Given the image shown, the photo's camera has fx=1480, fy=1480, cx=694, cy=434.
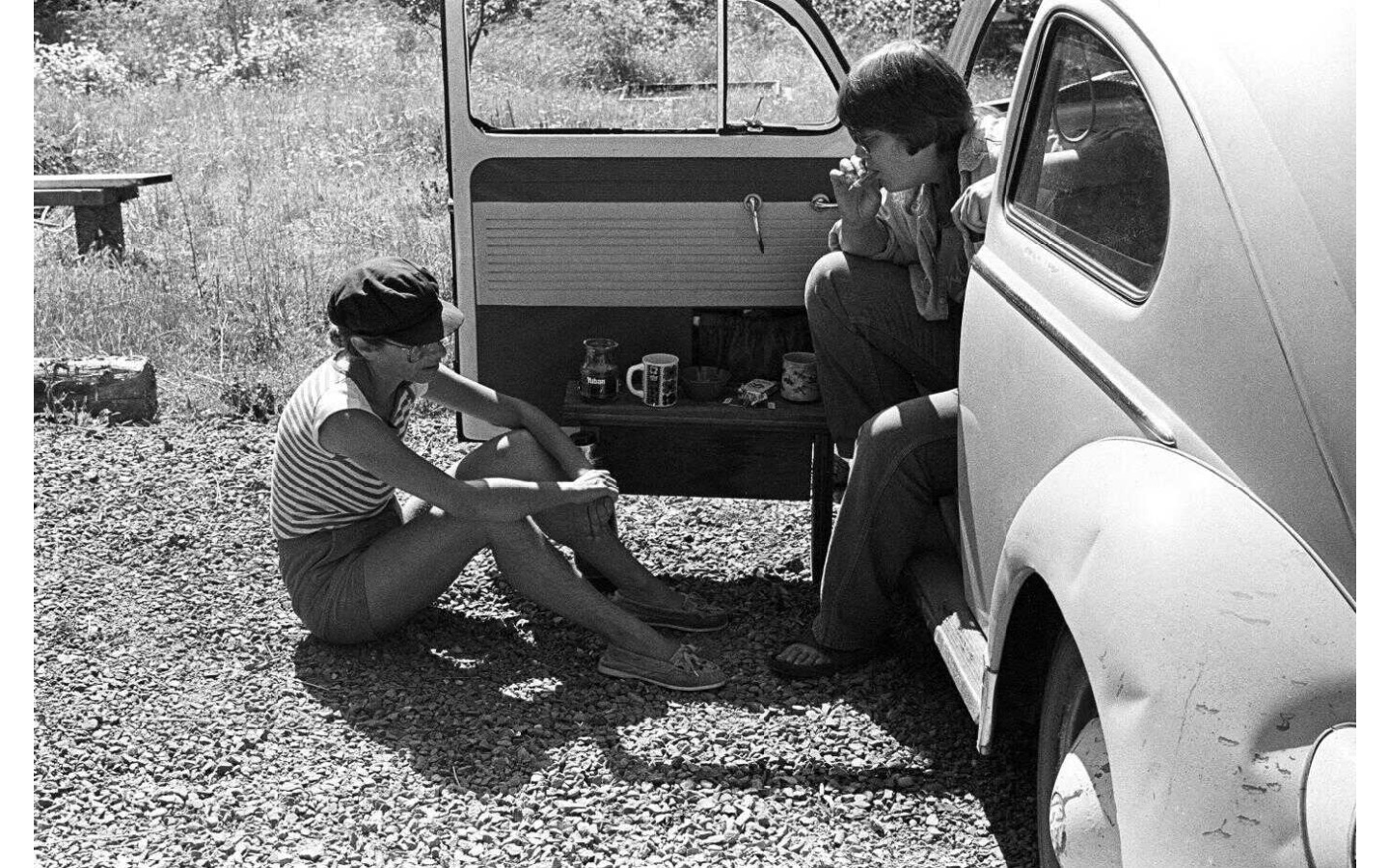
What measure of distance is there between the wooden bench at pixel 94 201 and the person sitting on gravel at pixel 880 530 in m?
6.71

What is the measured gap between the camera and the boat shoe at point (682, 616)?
4.45 metres

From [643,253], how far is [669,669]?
133 cm

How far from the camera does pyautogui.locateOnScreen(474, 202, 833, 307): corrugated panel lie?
459 centimetres

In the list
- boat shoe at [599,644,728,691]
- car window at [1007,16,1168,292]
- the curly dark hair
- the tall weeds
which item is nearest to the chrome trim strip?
car window at [1007,16,1168,292]

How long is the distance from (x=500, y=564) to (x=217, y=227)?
6.91 metres

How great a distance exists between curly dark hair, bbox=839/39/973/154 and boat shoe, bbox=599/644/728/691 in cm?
151

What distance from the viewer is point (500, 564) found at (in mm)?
4195

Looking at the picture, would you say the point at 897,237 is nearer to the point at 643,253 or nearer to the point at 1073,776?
the point at 643,253

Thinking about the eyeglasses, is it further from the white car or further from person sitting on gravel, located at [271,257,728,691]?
the white car

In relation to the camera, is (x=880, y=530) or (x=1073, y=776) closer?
(x=1073, y=776)

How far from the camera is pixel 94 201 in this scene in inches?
361

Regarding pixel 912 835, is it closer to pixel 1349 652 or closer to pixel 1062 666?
pixel 1062 666

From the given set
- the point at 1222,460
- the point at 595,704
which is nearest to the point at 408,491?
the point at 595,704

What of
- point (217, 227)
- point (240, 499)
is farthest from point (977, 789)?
point (217, 227)
